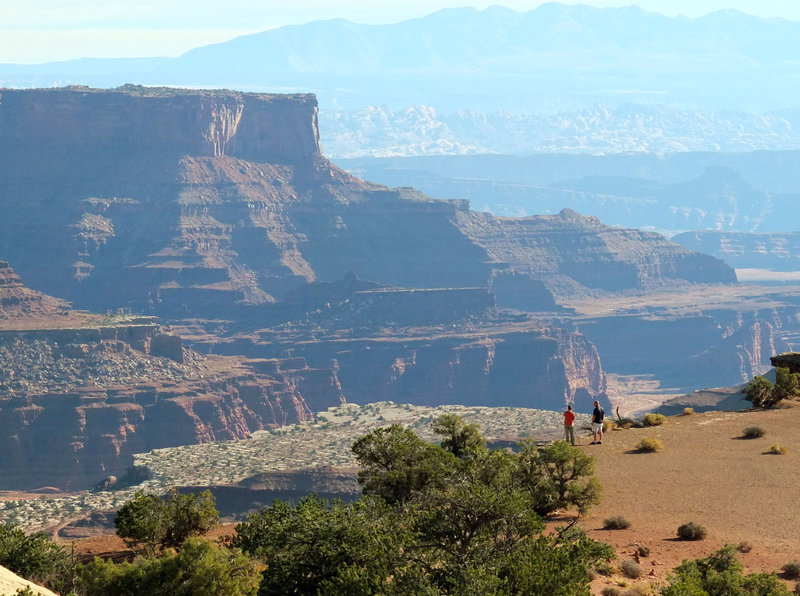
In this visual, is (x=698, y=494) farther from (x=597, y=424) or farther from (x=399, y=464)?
(x=399, y=464)

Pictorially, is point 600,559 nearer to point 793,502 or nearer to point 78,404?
point 793,502

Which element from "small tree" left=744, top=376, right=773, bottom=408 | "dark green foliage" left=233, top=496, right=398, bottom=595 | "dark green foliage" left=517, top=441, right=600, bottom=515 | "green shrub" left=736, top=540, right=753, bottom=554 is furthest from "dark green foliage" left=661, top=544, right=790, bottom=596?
"small tree" left=744, top=376, right=773, bottom=408

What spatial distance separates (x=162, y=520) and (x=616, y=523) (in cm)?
1182

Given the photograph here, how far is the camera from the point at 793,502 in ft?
142

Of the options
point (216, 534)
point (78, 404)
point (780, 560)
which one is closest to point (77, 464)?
point (78, 404)

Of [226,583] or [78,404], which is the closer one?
[226,583]

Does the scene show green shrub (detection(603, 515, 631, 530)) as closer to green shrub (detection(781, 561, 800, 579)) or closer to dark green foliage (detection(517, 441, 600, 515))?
dark green foliage (detection(517, 441, 600, 515))

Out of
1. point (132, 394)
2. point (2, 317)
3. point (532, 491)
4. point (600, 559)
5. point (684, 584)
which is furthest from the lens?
point (2, 317)

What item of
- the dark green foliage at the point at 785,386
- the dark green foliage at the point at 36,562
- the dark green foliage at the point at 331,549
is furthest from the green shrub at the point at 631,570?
the dark green foliage at the point at 785,386

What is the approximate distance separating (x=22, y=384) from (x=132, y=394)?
10.6 metres

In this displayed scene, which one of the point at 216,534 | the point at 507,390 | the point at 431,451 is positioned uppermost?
the point at 431,451

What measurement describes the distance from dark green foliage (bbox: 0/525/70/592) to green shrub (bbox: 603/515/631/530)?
13.9m

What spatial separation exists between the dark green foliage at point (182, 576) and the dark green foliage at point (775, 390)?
31.3 metres

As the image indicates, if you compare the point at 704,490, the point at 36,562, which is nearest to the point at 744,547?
the point at 704,490
